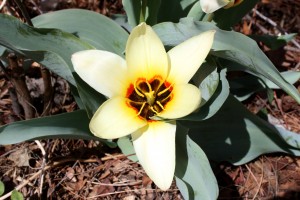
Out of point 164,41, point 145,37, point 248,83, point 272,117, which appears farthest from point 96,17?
point 272,117

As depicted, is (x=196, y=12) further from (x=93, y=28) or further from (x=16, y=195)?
(x=16, y=195)

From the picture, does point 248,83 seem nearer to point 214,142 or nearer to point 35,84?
point 214,142

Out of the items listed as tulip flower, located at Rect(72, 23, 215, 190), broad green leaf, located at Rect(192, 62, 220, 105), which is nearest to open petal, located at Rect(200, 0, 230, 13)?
tulip flower, located at Rect(72, 23, 215, 190)

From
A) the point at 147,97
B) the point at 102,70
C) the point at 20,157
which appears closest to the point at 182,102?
the point at 147,97

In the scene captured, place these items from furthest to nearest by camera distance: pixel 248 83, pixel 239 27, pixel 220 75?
pixel 239 27
pixel 248 83
pixel 220 75

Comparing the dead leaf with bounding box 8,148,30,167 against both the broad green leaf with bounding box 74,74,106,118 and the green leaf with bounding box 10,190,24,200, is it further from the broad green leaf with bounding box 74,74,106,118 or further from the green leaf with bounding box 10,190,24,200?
the broad green leaf with bounding box 74,74,106,118

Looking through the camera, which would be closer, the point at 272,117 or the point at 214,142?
the point at 214,142

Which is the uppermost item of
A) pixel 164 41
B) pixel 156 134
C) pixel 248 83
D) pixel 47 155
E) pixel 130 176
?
pixel 164 41
